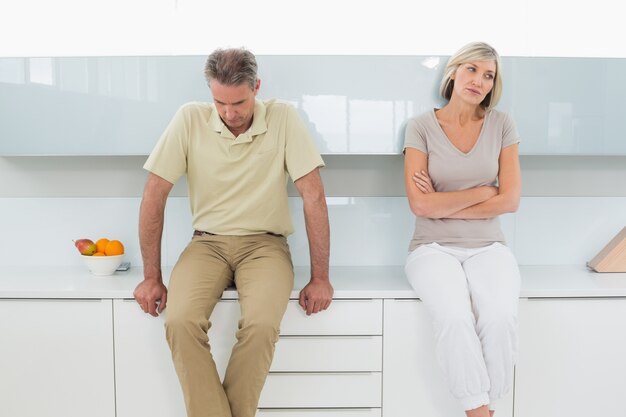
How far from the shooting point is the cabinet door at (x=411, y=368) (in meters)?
2.15

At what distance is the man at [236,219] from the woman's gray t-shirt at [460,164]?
41 cm

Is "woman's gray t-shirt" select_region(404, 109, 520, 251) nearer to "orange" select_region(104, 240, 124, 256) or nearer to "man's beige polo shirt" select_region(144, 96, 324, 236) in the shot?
"man's beige polo shirt" select_region(144, 96, 324, 236)

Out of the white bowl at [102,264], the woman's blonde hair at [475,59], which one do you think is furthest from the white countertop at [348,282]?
the woman's blonde hair at [475,59]

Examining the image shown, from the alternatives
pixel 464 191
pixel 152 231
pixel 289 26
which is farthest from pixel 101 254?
pixel 464 191

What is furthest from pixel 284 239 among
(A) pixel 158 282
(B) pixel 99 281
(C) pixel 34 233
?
(C) pixel 34 233

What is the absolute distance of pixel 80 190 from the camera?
264cm

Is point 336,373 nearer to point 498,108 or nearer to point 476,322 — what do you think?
point 476,322

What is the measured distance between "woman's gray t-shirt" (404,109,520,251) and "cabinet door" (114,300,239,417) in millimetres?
793

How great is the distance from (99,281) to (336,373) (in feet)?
3.17

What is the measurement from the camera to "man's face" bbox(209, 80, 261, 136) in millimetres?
1967

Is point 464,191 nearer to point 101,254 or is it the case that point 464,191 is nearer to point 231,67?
point 231,67

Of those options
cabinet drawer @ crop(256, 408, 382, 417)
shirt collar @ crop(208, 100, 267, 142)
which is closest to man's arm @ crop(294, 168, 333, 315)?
shirt collar @ crop(208, 100, 267, 142)

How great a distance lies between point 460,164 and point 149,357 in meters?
1.32

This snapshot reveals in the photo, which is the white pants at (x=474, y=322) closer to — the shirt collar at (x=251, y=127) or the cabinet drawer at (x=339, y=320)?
the cabinet drawer at (x=339, y=320)
